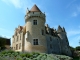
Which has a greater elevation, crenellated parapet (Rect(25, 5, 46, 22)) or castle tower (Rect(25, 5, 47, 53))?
crenellated parapet (Rect(25, 5, 46, 22))

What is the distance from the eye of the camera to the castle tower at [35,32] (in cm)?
2858

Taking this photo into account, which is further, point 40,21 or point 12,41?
point 12,41

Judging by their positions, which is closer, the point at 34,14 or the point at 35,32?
the point at 35,32

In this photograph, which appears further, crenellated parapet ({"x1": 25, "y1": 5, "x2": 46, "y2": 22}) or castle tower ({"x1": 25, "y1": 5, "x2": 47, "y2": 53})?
crenellated parapet ({"x1": 25, "y1": 5, "x2": 46, "y2": 22})

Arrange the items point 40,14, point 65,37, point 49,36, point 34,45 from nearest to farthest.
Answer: point 34,45 < point 40,14 < point 49,36 < point 65,37

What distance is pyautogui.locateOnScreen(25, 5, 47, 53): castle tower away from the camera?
2858 centimetres

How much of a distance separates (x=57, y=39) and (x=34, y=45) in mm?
12937

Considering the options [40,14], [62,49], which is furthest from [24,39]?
[62,49]

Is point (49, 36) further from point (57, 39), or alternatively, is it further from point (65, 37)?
point (65, 37)

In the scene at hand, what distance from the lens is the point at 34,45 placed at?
93.8 ft

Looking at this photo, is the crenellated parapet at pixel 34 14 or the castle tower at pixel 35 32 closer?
the castle tower at pixel 35 32

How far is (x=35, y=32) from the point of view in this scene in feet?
95.2

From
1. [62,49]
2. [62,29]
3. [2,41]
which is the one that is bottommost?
[62,49]

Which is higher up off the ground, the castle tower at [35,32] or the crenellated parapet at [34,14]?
the crenellated parapet at [34,14]
